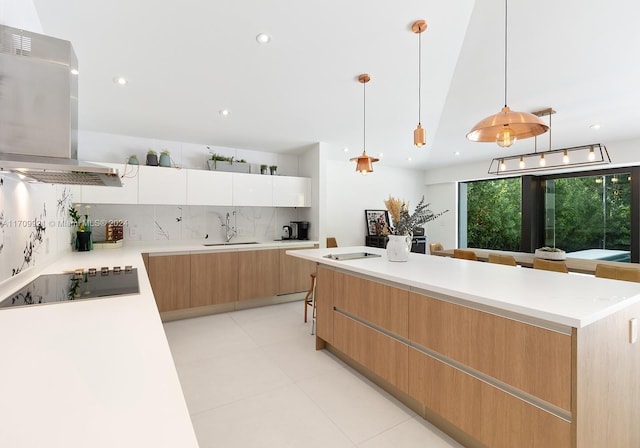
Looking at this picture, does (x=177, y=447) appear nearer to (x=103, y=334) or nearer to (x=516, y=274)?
(x=103, y=334)

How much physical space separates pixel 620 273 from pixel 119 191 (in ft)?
16.7

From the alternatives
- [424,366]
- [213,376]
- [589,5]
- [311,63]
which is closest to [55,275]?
[213,376]

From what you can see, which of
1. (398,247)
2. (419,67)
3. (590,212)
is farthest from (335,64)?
(590,212)

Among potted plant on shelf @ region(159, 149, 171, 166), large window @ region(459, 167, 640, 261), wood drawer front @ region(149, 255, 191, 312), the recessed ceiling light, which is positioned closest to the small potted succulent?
large window @ region(459, 167, 640, 261)

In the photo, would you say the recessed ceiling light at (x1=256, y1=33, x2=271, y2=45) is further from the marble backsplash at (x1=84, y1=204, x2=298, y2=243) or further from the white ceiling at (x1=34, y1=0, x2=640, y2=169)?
the marble backsplash at (x1=84, y1=204, x2=298, y2=243)

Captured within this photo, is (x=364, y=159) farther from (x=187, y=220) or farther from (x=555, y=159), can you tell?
(x=187, y=220)

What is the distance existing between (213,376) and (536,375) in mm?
2284

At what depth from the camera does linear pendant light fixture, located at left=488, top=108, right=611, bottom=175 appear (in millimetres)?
3254

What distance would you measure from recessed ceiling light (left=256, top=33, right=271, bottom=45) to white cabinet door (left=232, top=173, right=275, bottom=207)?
2161 millimetres

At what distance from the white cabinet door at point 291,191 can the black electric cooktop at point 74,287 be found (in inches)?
108

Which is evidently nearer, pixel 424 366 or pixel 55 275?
pixel 424 366

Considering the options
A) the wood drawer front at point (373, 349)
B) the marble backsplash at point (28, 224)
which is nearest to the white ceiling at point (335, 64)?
the marble backsplash at point (28, 224)

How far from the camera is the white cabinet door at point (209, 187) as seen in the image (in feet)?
13.7

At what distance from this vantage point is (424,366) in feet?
6.39
